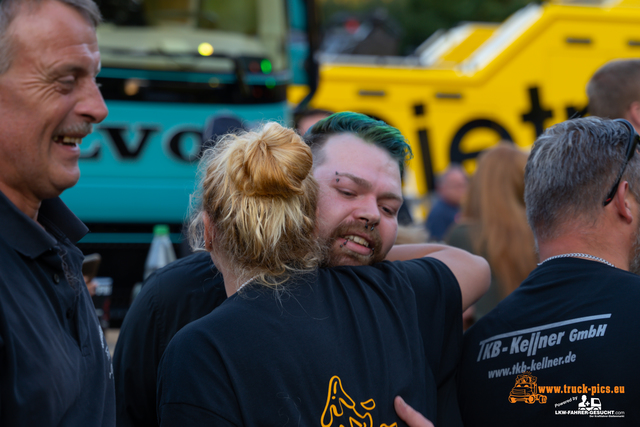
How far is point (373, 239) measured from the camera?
1876mm

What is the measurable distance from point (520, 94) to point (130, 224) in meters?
5.16

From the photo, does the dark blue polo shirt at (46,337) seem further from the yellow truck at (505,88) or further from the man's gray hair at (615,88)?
the yellow truck at (505,88)

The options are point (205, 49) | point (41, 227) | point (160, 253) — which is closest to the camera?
point (41, 227)

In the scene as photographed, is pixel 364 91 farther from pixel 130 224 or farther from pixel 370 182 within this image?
pixel 370 182

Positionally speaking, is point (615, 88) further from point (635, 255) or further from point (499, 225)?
point (635, 255)

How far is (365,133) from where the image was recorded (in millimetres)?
1976

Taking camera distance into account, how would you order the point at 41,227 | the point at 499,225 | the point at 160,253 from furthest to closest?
the point at 160,253
the point at 499,225
the point at 41,227

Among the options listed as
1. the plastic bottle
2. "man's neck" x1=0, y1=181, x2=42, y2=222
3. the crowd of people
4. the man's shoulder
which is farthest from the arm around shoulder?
the plastic bottle

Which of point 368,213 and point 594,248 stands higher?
point 368,213

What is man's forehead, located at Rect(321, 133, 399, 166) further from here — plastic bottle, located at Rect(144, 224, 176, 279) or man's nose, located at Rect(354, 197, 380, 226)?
plastic bottle, located at Rect(144, 224, 176, 279)

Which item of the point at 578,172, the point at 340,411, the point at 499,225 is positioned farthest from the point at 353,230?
the point at 499,225

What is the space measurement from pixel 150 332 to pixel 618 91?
2.11 meters

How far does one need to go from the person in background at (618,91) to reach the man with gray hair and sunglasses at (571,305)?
91cm

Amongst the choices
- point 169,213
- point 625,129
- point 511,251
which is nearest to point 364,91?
point 169,213
